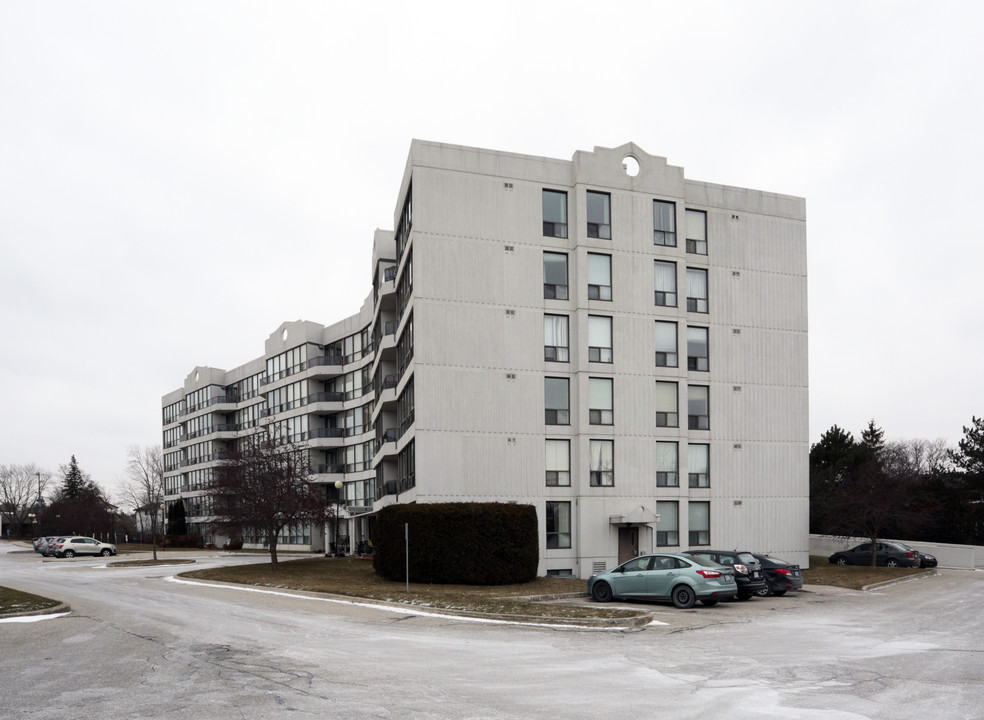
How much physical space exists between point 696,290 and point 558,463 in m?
10.2

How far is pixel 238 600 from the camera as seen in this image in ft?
80.2

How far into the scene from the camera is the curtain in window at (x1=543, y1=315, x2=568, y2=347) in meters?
36.1

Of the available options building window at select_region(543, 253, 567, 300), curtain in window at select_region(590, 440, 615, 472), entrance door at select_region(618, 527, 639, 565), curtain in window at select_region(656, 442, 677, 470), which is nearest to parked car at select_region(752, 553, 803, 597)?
entrance door at select_region(618, 527, 639, 565)

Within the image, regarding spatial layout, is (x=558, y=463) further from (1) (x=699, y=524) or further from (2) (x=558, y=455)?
(1) (x=699, y=524)

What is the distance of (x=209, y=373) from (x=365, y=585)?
2395 inches

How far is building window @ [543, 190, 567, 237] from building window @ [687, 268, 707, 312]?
6.36m

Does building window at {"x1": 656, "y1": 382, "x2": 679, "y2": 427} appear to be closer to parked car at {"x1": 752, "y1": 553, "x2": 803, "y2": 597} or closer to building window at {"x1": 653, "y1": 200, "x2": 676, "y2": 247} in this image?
building window at {"x1": 653, "y1": 200, "x2": 676, "y2": 247}

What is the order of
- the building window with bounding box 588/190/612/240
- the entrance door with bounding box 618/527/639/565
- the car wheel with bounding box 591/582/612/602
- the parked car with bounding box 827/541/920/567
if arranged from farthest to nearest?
the parked car with bounding box 827/541/920/567, the building window with bounding box 588/190/612/240, the entrance door with bounding box 618/527/639/565, the car wheel with bounding box 591/582/612/602

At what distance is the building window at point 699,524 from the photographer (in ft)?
124

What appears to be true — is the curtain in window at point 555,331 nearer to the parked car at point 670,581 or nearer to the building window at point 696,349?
the building window at point 696,349

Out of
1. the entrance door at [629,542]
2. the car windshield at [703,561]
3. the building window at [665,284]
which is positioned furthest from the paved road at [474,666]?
the building window at [665,284]

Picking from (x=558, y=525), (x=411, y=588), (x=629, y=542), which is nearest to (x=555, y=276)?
(x=558, y=525)

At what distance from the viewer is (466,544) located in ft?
98.8

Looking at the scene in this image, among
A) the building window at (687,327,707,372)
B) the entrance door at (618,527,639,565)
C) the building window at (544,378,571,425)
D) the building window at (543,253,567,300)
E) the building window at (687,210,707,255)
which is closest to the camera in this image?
the building window at (544,378,571,425)
